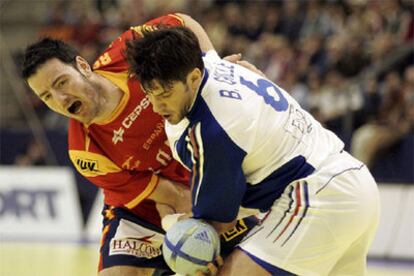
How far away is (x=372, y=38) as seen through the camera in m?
14.0

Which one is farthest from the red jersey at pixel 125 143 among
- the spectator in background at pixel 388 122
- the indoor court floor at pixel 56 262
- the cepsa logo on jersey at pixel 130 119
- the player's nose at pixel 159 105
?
the spectator in background at pixel 388 122

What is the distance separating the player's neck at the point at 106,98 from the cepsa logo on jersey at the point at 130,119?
110 mm

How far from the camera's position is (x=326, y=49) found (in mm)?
14203

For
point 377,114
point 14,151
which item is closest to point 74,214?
point 14,151

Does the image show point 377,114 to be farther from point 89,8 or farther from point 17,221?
point 89,8

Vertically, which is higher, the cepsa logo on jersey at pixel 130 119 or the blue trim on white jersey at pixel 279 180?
the blue trim on white jersey at pixel 279 180

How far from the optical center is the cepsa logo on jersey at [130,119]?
5.76 metres

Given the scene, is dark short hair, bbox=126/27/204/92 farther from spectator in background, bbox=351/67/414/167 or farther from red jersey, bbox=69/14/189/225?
spectator in background, bbox=351/67/414/167

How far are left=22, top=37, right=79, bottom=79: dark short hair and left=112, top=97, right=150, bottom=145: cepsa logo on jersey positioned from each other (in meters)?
0.50

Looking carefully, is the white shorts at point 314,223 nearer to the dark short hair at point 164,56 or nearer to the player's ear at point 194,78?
the player's ear at point 194,78

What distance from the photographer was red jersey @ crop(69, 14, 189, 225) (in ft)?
18.9

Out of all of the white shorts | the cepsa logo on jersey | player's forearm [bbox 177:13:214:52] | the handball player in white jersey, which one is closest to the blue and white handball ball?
the handball player in white jersey

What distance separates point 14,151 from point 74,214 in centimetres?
320

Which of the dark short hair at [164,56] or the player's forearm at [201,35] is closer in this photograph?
the dark short hair at [164,56]
